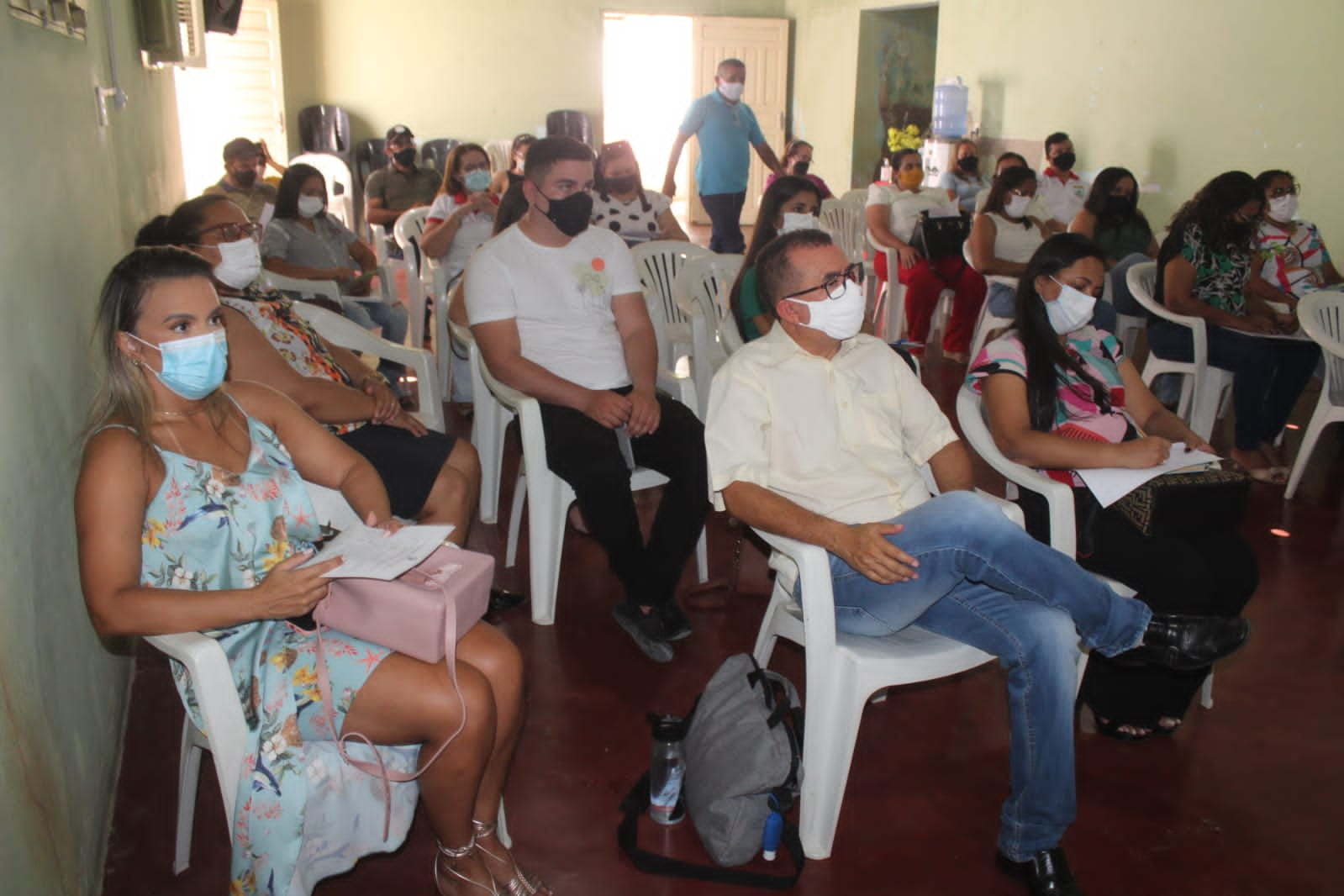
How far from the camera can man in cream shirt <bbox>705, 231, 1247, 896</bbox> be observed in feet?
6.32

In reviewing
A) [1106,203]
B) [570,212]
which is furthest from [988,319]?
[570,212]

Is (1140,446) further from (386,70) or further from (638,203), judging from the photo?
(386,70)

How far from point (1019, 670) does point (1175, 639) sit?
14.3 inches

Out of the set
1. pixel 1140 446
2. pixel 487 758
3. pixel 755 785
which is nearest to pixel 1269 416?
pixel 1140 446

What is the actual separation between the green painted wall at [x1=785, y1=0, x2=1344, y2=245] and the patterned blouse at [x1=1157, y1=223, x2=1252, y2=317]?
7.56ft

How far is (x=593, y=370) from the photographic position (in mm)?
3133

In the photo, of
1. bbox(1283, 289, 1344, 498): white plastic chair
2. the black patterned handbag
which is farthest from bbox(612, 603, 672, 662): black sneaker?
bbox(1283, 289, 1344, 498): white plastic chair

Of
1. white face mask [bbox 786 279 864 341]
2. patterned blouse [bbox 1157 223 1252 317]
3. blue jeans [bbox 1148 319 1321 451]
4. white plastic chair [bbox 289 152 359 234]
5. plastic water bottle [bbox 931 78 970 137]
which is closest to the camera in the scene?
white face mask [bbox 786 279 864 341]

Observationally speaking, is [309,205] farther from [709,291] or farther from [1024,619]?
[1024,619]

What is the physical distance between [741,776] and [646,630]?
2.85ft

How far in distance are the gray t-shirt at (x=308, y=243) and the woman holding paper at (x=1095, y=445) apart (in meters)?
3.02

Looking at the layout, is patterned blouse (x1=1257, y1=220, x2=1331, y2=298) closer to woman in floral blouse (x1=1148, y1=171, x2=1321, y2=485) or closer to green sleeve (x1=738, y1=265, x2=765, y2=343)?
woman in floral blouse (x1=1148, y1=171, x2=1321, y2=485)

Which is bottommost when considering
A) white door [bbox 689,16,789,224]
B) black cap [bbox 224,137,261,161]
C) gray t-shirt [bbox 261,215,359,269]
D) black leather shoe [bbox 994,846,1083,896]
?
black leather shoe [bbox 994,846,1083,896]

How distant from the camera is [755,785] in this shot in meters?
1.96
